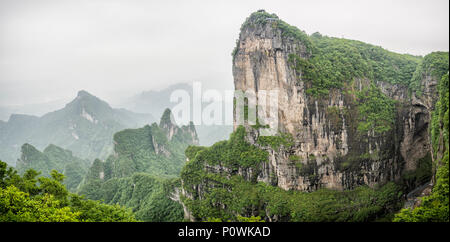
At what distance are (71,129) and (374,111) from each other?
304 ft

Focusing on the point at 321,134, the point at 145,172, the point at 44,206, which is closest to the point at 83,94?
the point at 145,172

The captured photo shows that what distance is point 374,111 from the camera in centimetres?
2206

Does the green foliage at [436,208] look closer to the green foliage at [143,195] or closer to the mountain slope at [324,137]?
the mountain slope at [324,137]

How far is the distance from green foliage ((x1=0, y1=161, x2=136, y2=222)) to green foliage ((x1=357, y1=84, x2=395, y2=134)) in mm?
19137

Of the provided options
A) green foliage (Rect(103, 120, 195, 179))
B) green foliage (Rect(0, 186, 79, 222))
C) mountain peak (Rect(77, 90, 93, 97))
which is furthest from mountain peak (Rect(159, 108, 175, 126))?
mountain peak (Rect(77, 90, 93, 97))

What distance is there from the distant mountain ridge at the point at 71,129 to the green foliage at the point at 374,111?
68897 millimetres

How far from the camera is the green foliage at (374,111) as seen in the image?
21.5 m

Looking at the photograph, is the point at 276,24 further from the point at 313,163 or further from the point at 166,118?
the point at 166,118

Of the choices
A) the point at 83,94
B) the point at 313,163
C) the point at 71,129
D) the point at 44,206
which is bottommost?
the point at 71,129

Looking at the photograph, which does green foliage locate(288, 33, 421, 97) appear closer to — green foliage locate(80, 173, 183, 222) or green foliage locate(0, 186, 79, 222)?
green foliage locate(80, 173, 183, 222)

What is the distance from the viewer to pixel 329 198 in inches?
812

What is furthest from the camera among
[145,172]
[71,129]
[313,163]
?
[71,129]
